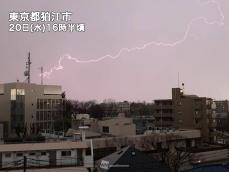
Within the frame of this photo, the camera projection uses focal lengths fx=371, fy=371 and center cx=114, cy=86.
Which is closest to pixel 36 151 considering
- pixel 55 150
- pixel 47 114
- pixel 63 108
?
pixel 55 150

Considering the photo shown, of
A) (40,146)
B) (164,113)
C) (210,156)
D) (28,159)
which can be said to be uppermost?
(164,113)

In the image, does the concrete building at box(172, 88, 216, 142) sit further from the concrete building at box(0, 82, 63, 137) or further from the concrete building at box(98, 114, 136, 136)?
the concrete building at box(0, 82, 63, 137)

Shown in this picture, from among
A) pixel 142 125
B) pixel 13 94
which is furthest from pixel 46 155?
pixel 142 125

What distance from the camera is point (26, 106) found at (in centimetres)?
3494

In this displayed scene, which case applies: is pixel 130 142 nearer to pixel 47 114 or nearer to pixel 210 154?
pixel 210 154

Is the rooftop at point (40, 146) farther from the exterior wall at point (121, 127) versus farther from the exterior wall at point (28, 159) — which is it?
the exterior wall at point (121, 127)

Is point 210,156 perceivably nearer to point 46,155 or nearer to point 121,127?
point 121,127

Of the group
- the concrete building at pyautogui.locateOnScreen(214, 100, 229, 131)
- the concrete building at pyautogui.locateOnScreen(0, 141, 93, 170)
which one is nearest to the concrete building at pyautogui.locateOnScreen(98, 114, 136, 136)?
the concrete building at pyautogui.locateOnScreen(0, 141, 93, 170)

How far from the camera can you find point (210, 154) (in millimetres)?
25375

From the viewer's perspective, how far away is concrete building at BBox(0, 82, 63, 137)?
1340 inches

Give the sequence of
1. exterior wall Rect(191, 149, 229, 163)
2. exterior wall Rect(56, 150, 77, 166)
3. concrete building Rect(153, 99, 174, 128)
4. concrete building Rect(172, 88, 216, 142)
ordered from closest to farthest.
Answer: exterior wall Rect(56, 150, 77, 166) → exterior wall Rect(191, 149, 229, 163) → concrete building Rect(172, 88, 216, 142) → concrete building Rect(153, 99, 174, 128)

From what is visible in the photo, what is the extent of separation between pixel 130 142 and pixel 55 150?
23.1 feet

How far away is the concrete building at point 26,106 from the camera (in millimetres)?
34031

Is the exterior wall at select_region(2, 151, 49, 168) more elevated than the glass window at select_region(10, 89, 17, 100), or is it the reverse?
the glass window at select_region(10, 89, 17, 100)
